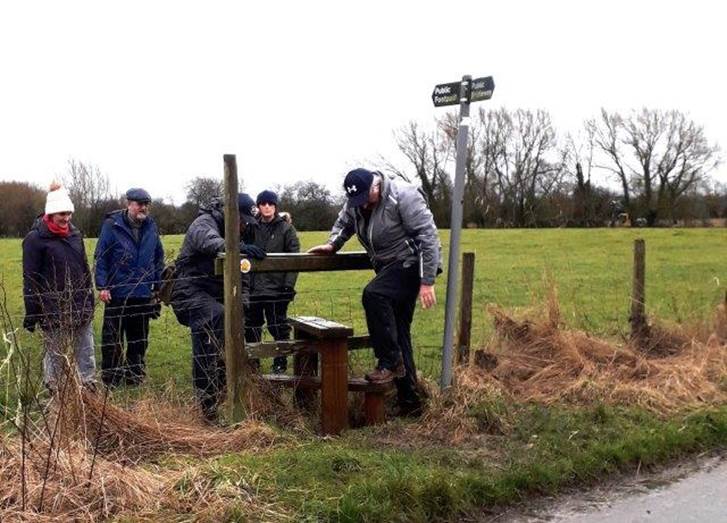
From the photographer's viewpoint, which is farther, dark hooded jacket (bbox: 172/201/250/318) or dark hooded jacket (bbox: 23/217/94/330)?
dark hooded jacket (bbox: 23/217/94/330)

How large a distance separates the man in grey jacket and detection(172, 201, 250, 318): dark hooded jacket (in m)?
1.07

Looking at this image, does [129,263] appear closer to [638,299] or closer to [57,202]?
[57,202]

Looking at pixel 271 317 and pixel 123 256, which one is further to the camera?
pixel 271 317

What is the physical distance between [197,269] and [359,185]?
5.00ft

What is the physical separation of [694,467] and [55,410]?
13.9ft

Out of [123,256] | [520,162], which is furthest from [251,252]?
[520,162]

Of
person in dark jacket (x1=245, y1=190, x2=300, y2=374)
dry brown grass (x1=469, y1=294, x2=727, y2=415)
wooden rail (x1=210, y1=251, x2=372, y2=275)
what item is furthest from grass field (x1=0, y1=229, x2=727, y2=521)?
wooden rail (x1=210, y1=251, x2=372, y2=275)

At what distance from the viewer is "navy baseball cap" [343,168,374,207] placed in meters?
5.73

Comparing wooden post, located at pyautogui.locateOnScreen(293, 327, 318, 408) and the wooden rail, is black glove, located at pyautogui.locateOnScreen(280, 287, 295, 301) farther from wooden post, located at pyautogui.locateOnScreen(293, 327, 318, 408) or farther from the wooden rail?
the wooden rail

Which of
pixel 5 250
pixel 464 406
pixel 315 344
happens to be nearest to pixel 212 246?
pixel 315 344

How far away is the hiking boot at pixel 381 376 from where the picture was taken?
5789 mm

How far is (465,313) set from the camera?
755 cm

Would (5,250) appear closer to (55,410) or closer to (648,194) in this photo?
(55,410)

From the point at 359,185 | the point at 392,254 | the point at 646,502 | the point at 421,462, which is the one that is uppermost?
the point at 359,185
